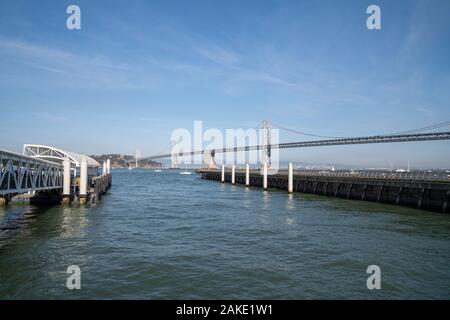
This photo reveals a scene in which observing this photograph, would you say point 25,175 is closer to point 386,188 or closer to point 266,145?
point 386,188

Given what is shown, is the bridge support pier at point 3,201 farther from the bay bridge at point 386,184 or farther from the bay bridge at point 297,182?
the bay bridge at point 386,184

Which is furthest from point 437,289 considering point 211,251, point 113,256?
point 113,256

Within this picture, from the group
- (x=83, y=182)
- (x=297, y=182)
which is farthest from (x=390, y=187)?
(x=83, y=182)

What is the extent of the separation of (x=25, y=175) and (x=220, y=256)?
18598 millimetres

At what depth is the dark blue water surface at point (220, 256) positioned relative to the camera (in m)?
11.3

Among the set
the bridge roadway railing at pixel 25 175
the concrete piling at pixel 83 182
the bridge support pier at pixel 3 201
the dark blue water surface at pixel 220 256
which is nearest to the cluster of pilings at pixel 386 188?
the dark blue water surface at pixel 220 256

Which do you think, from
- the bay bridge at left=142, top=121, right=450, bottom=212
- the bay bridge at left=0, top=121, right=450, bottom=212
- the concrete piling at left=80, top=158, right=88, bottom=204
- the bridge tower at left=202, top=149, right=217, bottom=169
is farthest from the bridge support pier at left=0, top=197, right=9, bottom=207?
the bridge tower at left=202, top=149, right=217, bottom=169

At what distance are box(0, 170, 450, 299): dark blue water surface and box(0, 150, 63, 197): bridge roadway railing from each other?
2.35 m

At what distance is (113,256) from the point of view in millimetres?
15055

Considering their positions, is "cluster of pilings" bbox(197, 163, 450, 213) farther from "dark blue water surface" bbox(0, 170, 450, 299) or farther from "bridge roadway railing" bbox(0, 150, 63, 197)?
"bridge roadway railing" bbox(0, 150, 63, 197)

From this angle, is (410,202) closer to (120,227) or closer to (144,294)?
(120,227)

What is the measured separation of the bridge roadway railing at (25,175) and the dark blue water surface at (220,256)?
235cm

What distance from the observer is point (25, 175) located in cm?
2628

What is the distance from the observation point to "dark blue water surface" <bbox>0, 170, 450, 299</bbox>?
37.2 ft
